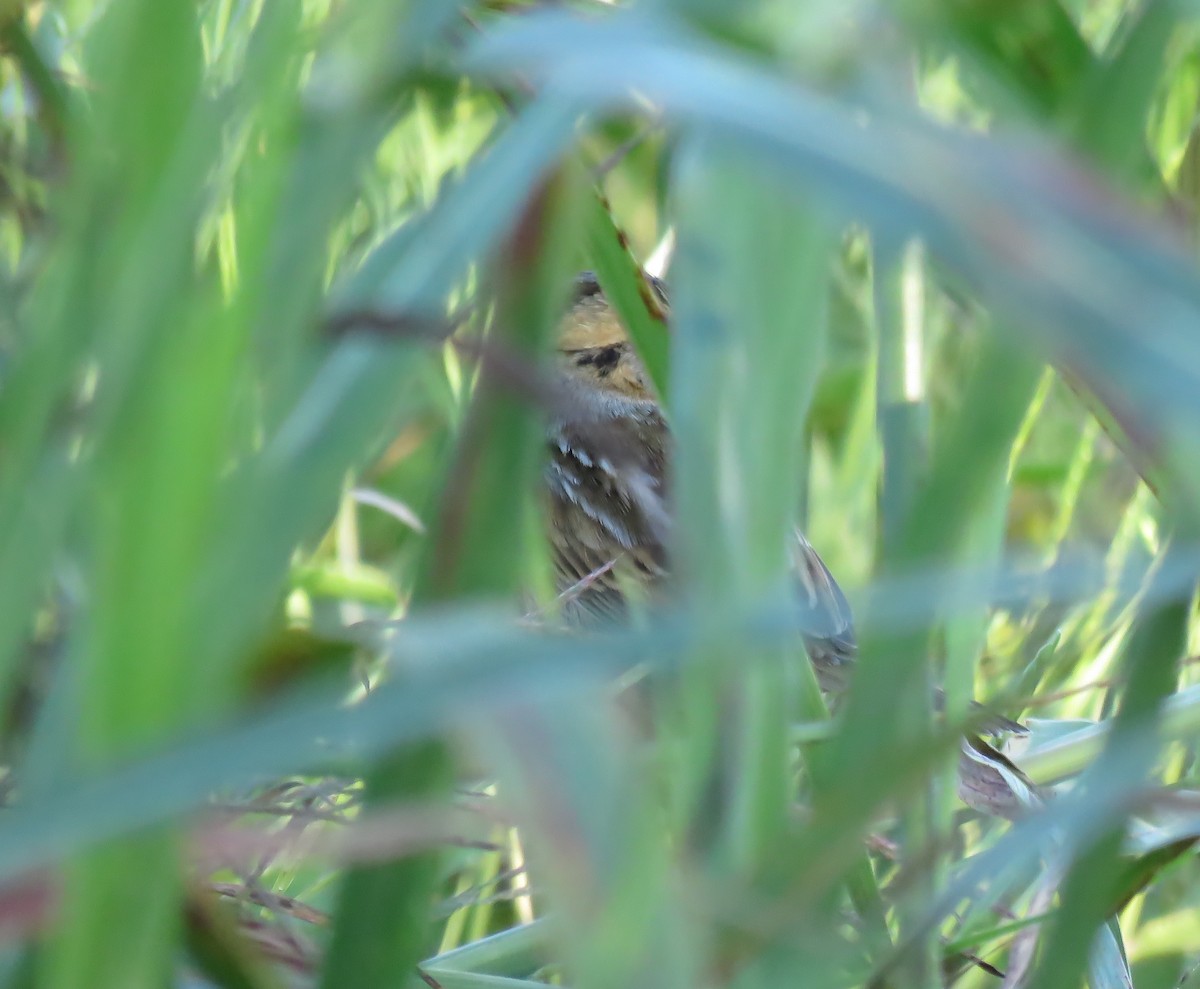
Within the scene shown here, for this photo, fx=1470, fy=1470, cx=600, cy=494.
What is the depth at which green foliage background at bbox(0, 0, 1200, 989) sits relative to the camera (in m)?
0.38

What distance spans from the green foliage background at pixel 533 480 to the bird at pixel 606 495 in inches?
34.4

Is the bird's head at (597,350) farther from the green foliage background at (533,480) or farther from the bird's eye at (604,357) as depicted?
the green foliage background at (533,480)

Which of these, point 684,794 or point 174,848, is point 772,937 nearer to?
point 684,794

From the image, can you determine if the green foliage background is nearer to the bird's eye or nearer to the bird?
the bird

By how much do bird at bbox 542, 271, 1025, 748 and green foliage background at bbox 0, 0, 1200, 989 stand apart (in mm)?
875

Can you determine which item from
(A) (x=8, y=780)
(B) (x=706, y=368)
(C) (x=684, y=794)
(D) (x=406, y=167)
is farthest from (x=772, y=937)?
(D) (x=406, y=167)

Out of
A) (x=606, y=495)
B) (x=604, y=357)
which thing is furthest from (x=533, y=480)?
(x=604, y=357)

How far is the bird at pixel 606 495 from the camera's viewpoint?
157 centimetres

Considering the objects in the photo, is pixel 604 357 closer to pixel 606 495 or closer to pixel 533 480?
pixel 606 495

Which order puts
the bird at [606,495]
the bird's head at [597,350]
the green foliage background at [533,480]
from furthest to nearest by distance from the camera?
1. the bird's head at [597,350]
2. the bird at [606,495]
3. the green foliage background at [533,480]

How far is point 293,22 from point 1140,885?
0.59 meters

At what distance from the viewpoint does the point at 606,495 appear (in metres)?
1.75

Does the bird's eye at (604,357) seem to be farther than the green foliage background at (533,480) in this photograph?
Yes

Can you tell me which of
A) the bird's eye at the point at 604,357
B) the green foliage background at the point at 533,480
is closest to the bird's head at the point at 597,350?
the bird's eye at the point at 604,357
